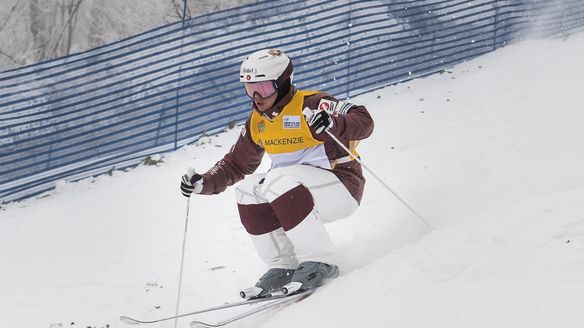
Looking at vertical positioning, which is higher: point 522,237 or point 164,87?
point 164,87

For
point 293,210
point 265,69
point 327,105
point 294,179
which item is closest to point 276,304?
point 293,210

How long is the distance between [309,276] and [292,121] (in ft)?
3.18

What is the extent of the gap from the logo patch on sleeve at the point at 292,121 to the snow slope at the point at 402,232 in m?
1.00

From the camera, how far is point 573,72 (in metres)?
9.30

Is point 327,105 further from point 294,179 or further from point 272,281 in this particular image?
point 272,281

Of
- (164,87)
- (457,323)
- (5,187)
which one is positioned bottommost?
(457,323)

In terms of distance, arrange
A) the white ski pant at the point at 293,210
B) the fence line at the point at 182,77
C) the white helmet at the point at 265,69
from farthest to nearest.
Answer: the fence line at the point at 182,77
the white helmet at the point at 265,69
the white ski pant at the point at 293,210

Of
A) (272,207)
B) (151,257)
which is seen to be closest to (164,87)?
(151,257)

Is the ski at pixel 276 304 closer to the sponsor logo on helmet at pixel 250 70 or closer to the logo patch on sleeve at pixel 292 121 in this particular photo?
the logo patch on sleeve at pixel 292 121

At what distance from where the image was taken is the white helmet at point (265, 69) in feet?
16.6

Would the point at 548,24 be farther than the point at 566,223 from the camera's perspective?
Yes

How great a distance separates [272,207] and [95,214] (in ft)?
12.9

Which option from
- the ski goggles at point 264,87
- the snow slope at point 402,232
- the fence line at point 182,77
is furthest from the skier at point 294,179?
the fence line at point 182,77

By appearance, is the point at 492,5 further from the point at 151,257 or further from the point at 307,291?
the point at 307,291
